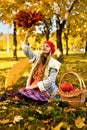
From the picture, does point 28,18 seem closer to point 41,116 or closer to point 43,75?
point 43,75

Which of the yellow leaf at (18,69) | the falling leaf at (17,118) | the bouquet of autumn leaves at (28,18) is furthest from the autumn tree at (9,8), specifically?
the falling leaf at (17,118)

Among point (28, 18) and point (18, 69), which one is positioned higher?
point (28, 18)

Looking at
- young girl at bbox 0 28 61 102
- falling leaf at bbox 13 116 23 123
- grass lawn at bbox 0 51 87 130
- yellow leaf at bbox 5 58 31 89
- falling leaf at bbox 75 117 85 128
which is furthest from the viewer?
yellow leaf at bbox 5 58 31 89

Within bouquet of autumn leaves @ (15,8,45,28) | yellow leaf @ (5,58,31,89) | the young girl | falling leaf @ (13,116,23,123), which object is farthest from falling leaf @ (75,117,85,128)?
yellow leaf @ (5,58,31,89)

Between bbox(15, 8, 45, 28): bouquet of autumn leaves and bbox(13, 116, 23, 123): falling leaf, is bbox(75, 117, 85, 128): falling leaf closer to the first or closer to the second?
bbox(13, 116, 23, 123): falling leaf

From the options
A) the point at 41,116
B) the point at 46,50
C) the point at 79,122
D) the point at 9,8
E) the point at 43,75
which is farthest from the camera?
the point at 9,8

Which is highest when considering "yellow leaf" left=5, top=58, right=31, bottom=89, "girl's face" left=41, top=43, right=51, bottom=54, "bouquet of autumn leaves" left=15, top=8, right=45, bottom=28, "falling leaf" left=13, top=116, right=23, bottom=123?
"bouquet of autumn leaves" left=15, top=8, right=45, bottom=28

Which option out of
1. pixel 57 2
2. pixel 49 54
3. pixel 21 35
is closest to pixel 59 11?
pixel 57 2

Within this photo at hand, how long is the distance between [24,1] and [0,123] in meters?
15.3

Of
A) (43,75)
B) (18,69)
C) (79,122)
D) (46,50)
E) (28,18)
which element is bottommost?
(79,122)

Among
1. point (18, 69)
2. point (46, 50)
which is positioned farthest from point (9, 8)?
point (46, 50)

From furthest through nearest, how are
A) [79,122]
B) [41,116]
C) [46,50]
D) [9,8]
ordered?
[9,8] → [46,50] → [41,116] → [79,122]

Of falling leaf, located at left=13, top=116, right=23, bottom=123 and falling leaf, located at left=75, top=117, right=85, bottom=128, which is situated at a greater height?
falling leaf, located at left=13, top=116, right=23, bottom=123

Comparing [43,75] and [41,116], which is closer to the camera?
[41,116]
